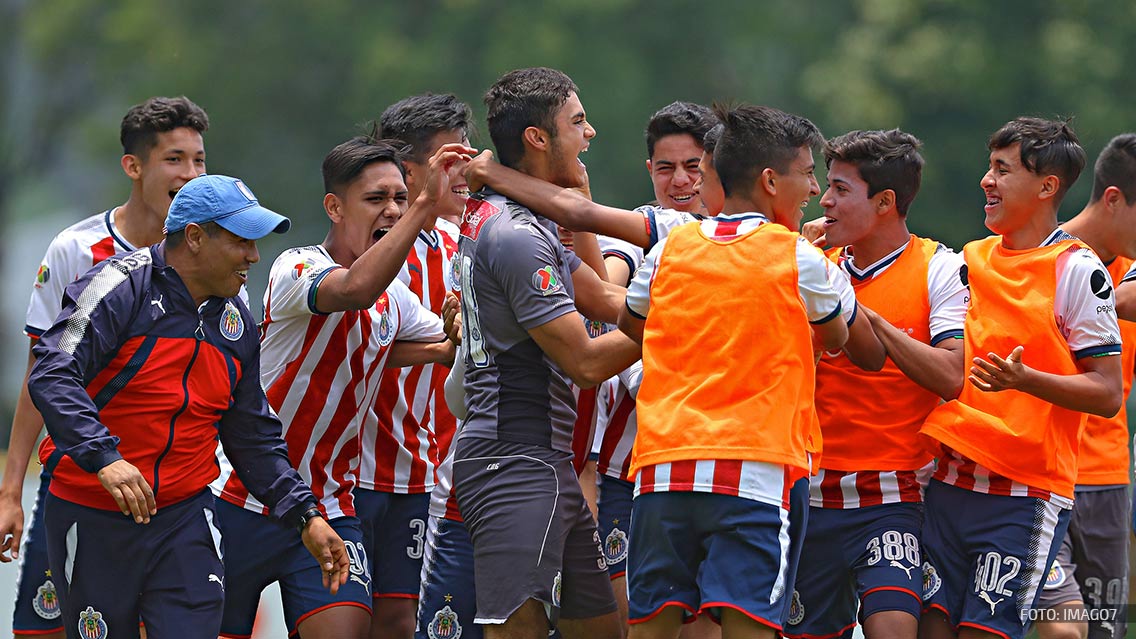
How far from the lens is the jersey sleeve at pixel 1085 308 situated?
552cm

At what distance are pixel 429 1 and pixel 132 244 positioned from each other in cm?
2510

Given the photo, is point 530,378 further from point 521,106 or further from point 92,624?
point 92,624

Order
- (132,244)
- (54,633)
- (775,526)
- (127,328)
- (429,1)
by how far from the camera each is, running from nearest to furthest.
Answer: (775,526) → (127,328) → (54,633) → (132,244) → (429,1)

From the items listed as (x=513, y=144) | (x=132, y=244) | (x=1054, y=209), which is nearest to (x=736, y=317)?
(x=513, y=144)

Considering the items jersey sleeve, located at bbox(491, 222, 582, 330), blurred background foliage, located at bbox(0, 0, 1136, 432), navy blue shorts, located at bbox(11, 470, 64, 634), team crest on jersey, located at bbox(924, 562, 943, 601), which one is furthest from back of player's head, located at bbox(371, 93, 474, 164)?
blurred background foliage, located at bbox(0, 0, 1136, 432)

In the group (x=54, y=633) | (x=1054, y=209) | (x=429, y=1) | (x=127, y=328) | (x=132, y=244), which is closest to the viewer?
(x=127, y=328)

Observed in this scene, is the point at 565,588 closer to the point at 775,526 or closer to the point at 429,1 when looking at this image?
the point at 775,526

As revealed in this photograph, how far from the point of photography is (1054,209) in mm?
5797

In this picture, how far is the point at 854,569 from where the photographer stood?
228 inches

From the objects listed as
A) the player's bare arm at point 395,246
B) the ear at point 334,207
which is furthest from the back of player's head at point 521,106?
the ear at point 334,207

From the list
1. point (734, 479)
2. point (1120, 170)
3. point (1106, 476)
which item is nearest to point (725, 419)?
point (734, 479)

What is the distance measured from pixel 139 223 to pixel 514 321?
8.60 feet

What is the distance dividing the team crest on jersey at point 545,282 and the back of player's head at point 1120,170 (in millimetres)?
2900

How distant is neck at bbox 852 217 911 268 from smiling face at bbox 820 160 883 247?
32 mm
